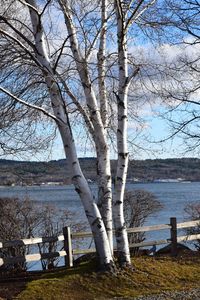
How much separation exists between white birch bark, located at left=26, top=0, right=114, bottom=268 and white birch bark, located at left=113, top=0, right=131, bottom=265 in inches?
14.6

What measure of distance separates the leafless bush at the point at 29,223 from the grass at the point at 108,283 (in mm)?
6447

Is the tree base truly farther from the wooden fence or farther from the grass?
the wooden fence

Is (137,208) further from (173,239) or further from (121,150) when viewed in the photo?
(121,150)

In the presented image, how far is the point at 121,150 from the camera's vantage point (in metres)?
10.4

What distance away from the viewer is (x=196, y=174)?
45.8 m

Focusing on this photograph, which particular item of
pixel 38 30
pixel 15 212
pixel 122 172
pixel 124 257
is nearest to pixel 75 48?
pixel 38 30

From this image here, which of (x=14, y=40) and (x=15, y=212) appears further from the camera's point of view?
(x=15, y=212)

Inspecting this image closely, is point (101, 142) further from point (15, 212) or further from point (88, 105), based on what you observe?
point (15, 212)

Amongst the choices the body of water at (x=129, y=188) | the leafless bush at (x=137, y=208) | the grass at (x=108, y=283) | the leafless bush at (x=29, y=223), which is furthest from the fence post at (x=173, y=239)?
the leafless bush at (x=137, y=208)

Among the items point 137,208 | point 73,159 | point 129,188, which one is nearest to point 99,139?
point 73,159

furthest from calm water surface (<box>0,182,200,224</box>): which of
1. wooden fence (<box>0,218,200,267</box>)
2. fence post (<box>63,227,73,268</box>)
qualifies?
fence post (<box>63,227,73,268</box>)

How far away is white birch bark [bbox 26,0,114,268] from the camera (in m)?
9.89

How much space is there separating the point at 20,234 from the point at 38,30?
32.4ft

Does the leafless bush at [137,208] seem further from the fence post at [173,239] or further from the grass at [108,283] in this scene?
the grass at [108,283]
